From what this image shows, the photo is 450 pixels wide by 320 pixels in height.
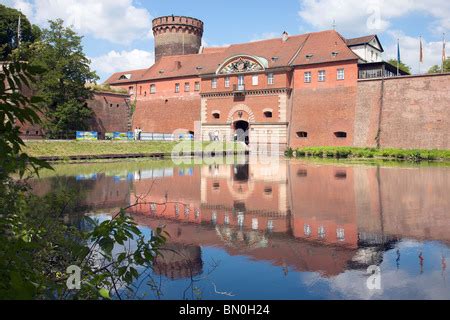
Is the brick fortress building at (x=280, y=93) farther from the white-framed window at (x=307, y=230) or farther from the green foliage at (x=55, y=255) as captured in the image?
the green foliage at (x=55, y=255)

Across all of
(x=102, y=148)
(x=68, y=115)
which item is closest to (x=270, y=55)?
(x=102, y=148)

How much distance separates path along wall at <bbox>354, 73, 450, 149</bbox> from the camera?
34.9m

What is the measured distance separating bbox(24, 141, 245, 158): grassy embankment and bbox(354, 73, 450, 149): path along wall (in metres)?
12.4

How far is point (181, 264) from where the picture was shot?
7.04m

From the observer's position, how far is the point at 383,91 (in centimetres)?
3775

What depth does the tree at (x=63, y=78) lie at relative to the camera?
118 ft

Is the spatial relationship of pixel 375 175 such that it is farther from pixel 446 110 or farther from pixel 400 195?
pixel 446 110

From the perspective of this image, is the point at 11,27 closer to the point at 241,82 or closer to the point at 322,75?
the point at 241,82

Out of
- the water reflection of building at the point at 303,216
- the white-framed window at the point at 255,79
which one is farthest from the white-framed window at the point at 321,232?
the white-framed window at the point at 255,79

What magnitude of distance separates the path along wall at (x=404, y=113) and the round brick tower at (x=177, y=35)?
2649cm

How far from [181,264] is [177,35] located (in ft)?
176

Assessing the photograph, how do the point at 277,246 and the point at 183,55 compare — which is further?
the point at 183,55
